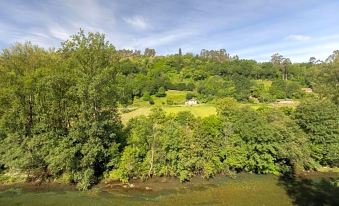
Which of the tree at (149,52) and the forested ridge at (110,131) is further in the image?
the tree at (149,52)

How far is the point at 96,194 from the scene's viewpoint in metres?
27.8

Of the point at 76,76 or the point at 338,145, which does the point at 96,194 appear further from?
the point at 338,145

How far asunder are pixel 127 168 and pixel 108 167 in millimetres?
2755

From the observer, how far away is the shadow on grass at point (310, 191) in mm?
25625

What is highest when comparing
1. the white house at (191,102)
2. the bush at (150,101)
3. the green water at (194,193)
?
the bush at (150,101)

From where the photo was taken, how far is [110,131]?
3108 centimetres

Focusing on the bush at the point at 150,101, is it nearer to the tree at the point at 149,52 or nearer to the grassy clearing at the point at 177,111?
the grassy clearing at the point at 177,111

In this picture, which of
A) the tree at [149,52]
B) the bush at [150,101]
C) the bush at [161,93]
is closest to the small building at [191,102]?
the bush at [161,93]

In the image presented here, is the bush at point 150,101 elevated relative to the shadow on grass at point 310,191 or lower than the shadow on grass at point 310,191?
elevated

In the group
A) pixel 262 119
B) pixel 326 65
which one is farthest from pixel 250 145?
pixel 326 65

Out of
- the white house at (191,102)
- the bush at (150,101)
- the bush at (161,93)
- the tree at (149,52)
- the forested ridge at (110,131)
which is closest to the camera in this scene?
the forested ridge at (110,131)

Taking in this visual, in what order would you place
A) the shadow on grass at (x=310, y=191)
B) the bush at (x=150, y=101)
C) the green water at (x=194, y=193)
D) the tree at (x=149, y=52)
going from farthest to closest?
the tree at (x=149, y=52), the bush at (x=150, y=101), the green water at (x=194, y=193), the shadow on grass at (x=310, y=191)

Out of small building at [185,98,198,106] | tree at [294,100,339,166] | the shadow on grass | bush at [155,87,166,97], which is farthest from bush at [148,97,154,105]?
the shadow on grass

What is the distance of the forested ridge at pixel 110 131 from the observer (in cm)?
2906
